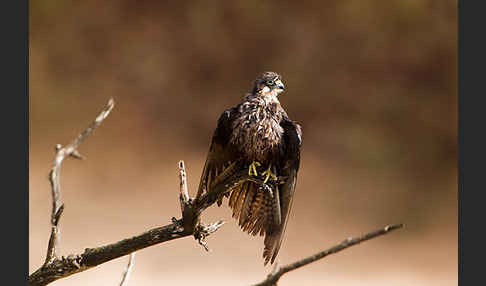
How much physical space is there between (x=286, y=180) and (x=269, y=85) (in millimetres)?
507

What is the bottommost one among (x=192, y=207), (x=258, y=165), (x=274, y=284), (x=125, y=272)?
(x=274, y=284)

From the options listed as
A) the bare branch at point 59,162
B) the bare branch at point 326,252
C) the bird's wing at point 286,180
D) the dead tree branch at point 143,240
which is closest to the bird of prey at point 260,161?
the bird's wing at point 286,180

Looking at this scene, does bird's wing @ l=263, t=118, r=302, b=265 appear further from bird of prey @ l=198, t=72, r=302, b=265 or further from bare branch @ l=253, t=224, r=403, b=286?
bare branch @ l=253, t=224, r=403, b=286

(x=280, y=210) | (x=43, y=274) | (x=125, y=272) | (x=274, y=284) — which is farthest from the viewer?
(x=280, y=210)

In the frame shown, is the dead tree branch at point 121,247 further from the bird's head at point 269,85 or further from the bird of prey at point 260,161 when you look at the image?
the bird's head at point 269,85

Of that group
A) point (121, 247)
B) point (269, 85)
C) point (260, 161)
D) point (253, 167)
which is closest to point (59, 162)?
point (121, 247)

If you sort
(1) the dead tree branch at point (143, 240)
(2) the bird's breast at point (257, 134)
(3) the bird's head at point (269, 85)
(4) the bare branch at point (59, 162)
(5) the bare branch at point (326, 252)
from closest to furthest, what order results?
(5) the bare branch at point (326, 252) < (4) the bare branch at point (59, 162) < (1) the dead tree branch at point (143, 240) < (2) the bird's breast at point (257, 134) < (3) the bird's head at point (269, 85)

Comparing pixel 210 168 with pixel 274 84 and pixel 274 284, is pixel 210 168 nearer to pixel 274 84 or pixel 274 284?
pixel 274 84

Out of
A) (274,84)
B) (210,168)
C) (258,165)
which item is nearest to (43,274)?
(210,168)

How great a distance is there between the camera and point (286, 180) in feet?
8.46

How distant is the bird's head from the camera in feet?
9.26

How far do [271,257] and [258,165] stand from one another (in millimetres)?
397

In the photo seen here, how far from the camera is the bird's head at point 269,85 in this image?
9.26ft

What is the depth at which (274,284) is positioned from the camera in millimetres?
1622
